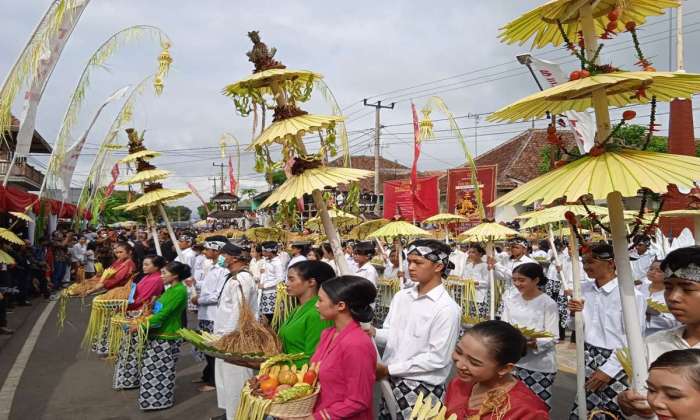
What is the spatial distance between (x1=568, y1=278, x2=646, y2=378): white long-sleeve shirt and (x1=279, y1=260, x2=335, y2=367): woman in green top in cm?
207

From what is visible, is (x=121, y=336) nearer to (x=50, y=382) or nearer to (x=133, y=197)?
(x=50, y=382)

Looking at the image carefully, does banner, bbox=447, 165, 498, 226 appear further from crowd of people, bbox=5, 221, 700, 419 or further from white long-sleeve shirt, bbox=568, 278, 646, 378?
white long-sleeve shirt, bbox=568, 278, 646, 378

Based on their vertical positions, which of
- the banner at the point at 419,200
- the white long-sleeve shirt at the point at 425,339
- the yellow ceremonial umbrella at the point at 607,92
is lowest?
the white long-sleeve shirt at the point at 425,339

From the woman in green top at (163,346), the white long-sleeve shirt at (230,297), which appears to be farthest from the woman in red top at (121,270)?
the white long-sleeve shirt at (230,297)

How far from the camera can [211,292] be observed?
25.0 feet

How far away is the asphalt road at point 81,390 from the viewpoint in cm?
583

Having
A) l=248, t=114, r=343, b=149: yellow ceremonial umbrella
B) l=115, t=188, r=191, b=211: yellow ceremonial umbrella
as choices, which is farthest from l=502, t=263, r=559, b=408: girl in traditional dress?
l=115, t=188, r=191, b=211: yellow ceremonial umbrella

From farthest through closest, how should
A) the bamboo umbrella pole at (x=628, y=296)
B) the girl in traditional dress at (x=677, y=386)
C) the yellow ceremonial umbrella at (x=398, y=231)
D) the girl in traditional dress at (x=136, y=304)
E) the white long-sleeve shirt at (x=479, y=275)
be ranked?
the white long-sleeve shirt at (x=479, y=275) → the yellow ceremonial umbrella at (x=398, y=231) → the girl in traditional dress at (x=136, y=304) → the bamboo umbrella pole at (x=628, y=296) → the girl in traditional dress at (x=677, y=386)

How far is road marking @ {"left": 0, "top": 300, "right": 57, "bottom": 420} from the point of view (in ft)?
19.8

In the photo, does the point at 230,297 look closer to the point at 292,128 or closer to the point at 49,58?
the point at 292,128

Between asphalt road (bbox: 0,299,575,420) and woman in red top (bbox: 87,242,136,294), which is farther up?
woman in red top (bbox: 87,242,136,294)

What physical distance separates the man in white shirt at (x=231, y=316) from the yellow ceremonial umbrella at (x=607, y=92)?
10.2 ft

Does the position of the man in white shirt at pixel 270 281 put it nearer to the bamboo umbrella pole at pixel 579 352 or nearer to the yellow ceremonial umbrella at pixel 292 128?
the yellow ceremonial umbrella at pixel 292 128

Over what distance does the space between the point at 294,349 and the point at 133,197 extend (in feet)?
21.3
